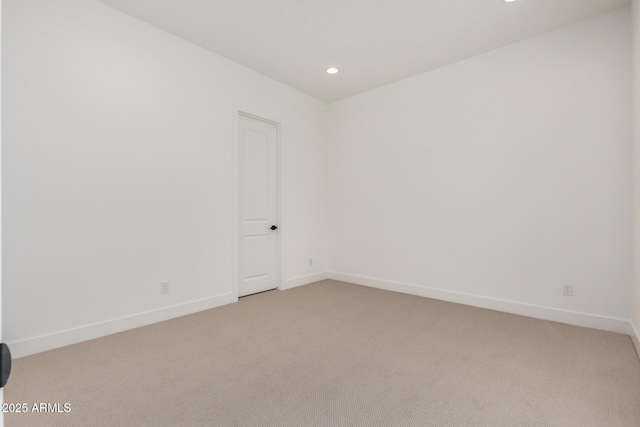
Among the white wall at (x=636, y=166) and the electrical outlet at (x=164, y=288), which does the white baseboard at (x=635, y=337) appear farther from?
the electrical outlet at (x=164, y=288)

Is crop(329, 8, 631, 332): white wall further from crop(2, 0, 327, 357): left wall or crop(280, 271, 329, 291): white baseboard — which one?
crop(2, 0, 327, 357): left wall

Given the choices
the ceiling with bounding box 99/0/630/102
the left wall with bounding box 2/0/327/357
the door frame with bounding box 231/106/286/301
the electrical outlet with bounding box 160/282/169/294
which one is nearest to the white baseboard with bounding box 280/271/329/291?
the door frame with bounding box 231/106/286/301

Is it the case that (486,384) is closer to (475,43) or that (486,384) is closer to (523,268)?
(523,268)

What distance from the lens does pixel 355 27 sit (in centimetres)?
342

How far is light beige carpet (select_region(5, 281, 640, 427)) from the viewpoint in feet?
6.54

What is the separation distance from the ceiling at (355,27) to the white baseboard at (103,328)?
2.81 metres

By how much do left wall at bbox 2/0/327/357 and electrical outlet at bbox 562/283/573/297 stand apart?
11.5 ft

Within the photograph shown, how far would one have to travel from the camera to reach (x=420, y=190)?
4.49 metres

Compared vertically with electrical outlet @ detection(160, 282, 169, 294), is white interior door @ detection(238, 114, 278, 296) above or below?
above

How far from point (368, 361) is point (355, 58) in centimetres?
323

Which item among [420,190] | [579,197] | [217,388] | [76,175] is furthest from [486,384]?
[76,175]

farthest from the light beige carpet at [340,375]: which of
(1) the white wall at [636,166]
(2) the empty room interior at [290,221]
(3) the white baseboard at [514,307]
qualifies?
(1) the white wall at [636,166]

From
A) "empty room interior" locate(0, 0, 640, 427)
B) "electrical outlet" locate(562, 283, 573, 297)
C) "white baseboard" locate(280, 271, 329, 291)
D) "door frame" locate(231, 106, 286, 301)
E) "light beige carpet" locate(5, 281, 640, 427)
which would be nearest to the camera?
"light beige carpet" locate(5, 281, 640, 427)

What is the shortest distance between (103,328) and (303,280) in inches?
103
